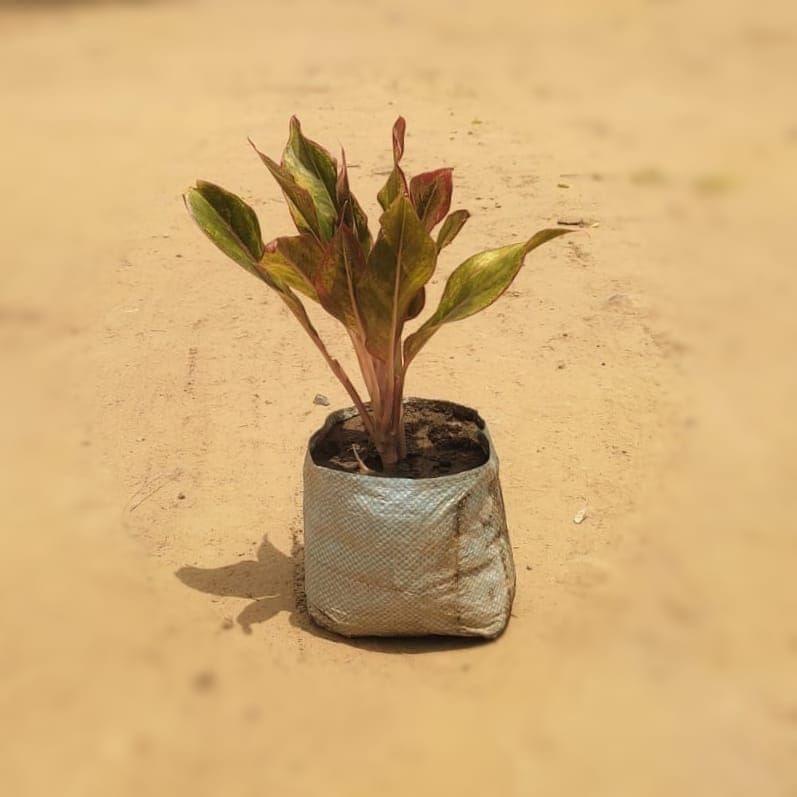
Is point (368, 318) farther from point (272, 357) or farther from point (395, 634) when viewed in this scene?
point (272, 357)

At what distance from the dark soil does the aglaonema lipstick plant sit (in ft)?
0.14

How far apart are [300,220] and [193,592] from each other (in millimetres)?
904

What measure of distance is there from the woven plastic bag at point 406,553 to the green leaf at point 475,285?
1.00 feet

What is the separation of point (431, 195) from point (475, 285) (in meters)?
0.24

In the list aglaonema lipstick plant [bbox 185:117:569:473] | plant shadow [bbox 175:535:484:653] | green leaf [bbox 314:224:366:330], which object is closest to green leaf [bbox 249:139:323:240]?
aglaonema lipstick plant [bbox 185:117:569:473]

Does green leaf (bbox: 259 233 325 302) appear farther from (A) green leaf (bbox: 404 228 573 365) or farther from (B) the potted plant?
(A) green leaf (bbox: 404 228 573 365)

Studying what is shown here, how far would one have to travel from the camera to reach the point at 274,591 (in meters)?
2.50

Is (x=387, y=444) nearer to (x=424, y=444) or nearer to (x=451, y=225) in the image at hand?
(x=424, y=444)

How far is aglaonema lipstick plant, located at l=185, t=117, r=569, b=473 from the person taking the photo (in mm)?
2080

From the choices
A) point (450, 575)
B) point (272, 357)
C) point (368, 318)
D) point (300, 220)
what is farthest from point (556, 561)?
point (272, 357)

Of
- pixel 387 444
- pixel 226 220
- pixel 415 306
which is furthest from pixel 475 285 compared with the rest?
pixel 226 220

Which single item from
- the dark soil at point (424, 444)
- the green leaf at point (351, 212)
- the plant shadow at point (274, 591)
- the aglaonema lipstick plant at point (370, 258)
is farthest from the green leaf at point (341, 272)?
the plant shadow at point (274, 591)

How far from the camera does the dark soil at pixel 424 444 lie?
2287 mm

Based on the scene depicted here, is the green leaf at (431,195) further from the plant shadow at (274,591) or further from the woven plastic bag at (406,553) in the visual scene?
the plant shadow at (274,591)
